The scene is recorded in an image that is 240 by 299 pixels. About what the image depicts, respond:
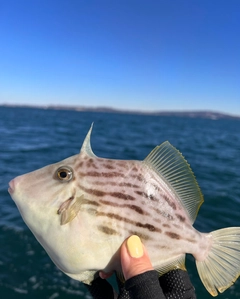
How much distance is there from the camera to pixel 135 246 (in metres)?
2.06

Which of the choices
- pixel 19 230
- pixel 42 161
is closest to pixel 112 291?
pixel 19 230

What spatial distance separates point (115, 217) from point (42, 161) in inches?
534

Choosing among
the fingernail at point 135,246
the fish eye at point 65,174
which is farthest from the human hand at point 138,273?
the fish eye at point 65,174

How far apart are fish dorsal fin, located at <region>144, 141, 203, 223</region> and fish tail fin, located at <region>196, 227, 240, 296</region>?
300 mm

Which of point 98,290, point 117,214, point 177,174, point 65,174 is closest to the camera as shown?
point 117,214

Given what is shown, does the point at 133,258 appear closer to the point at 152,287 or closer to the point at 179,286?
the point at 152,287

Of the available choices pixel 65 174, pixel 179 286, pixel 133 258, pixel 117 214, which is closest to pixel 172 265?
pixel 179 286

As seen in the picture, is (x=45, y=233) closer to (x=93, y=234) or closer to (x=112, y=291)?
(x=93, y=234)

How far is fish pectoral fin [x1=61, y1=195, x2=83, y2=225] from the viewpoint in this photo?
6.85 feet

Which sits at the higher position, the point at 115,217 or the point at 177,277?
the point at 115,217

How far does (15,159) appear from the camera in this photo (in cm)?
1500

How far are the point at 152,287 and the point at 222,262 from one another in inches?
27.5

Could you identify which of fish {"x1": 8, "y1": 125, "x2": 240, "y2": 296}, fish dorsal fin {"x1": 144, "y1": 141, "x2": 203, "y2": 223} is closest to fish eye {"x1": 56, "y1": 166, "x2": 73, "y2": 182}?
fish {"x1": 8, "y1": 125, "x2": 240, "y2": 296}

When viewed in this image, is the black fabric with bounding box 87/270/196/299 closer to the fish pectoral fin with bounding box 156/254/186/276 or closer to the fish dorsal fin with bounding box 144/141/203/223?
the fish pectoral fin with bounding box 156/254/186/276
